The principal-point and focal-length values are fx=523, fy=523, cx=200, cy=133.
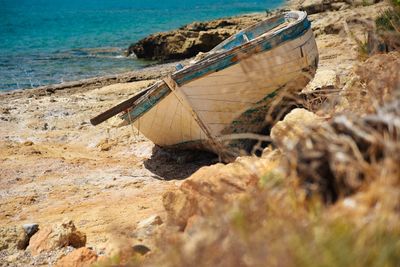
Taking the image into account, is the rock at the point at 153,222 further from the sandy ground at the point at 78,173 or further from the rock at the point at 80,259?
the rock at the point at 80,259

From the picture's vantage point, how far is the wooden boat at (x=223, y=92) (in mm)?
6414

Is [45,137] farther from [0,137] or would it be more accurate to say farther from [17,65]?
[17,65]

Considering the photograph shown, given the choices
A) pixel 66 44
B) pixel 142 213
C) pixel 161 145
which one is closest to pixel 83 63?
pixel 66 44

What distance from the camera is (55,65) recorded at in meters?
20.3

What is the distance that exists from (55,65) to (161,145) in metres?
13.7

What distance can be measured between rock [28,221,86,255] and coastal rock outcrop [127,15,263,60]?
53.5 feet

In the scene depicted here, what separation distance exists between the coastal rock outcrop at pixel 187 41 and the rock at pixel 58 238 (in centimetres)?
1629

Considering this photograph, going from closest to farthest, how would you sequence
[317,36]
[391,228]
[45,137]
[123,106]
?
[391,228]
[123,106]
[45,137]
[317,36]

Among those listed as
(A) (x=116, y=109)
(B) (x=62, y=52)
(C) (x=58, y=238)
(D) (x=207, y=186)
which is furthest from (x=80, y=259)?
(B) (x=62, y=52)

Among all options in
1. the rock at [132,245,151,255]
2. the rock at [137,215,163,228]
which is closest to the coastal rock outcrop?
the rock at [137,215,163,228]

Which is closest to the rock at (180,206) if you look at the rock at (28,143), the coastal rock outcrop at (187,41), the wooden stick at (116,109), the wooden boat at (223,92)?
the wooden boat at (223,92)

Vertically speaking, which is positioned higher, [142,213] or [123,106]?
[123,106]

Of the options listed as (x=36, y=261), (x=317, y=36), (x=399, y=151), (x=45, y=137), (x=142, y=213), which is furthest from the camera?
(x=317, y=36)

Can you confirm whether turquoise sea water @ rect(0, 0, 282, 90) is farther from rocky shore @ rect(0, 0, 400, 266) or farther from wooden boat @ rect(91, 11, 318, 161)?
wooden boat @ rect(91, 11, 318, 161)
